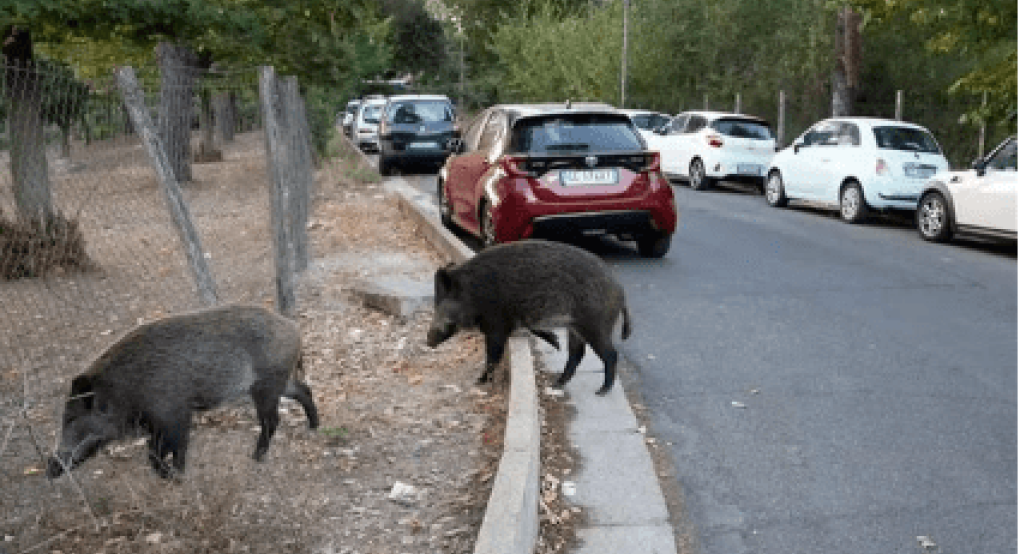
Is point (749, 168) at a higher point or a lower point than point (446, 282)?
higher

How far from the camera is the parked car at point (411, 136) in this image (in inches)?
917

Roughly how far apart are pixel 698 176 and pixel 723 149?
96 centimetres

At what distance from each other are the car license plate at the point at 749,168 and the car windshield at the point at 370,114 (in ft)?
54.4

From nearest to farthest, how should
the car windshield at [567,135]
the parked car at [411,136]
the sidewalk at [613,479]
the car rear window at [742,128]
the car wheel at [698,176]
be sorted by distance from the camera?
the sidewalk at [613,479] < the car windshield at [567,135] < the car rear window at [742,128] < the car wheel at [698,176] < the parked car at [411,136]

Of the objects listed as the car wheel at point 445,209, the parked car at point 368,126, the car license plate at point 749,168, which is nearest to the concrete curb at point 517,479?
the car wheel at point 445,209

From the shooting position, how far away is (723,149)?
20.3 meters

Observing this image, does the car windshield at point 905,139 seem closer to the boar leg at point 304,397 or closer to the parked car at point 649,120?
the parked car at point 649,120

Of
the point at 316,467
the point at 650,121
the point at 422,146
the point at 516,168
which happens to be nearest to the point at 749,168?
the point at 650,121

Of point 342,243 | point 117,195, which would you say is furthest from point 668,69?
point 117,195

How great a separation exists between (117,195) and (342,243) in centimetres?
300

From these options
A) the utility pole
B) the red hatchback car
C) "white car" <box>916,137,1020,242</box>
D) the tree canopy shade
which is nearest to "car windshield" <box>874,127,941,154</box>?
"white car" <box>916,137,1020,242</box>

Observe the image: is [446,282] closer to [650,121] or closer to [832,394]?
[832,394]

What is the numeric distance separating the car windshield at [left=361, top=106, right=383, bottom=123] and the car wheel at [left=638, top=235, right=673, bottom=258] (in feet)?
77.2

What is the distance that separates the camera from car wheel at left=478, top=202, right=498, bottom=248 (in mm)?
10852
